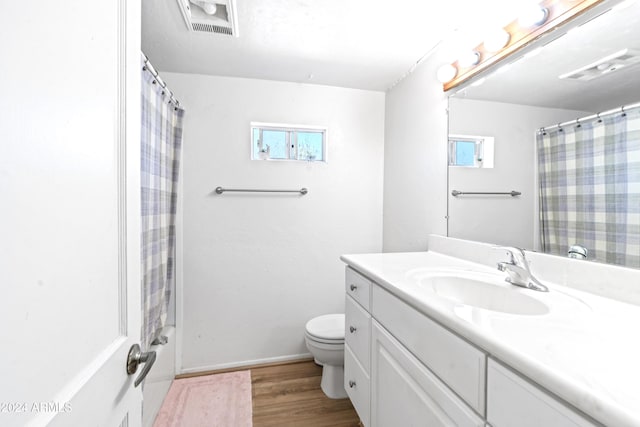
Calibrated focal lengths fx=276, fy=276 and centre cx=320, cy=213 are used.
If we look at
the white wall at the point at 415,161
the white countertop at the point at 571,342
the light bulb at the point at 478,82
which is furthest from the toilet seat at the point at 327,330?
the light bulb at the point at 478,82

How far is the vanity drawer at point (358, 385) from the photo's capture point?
122 cm

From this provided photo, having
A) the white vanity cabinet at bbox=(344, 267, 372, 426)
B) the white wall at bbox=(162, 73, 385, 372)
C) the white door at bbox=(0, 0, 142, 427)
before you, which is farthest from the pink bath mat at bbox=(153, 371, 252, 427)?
the white door at bbox=(0, 0, 142, 427)

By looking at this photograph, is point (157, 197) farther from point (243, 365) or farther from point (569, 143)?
point (569, 143)

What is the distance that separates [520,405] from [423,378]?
317mm

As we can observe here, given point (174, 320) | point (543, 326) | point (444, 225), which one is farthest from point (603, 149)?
point (174, 320)

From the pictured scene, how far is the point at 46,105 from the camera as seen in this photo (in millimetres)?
401

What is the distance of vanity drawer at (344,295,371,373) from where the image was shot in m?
1.23

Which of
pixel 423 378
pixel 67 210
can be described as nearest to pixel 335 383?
pixel 423 378

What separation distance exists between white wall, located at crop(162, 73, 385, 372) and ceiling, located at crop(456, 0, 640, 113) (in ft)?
3.80

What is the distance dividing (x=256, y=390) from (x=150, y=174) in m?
1.48

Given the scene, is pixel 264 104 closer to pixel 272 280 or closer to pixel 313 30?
pixel 313 30

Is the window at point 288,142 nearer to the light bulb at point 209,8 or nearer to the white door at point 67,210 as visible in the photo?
the light bulb at point 209,8

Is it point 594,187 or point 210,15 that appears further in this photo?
point 210,15

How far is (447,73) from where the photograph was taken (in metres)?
1.52
